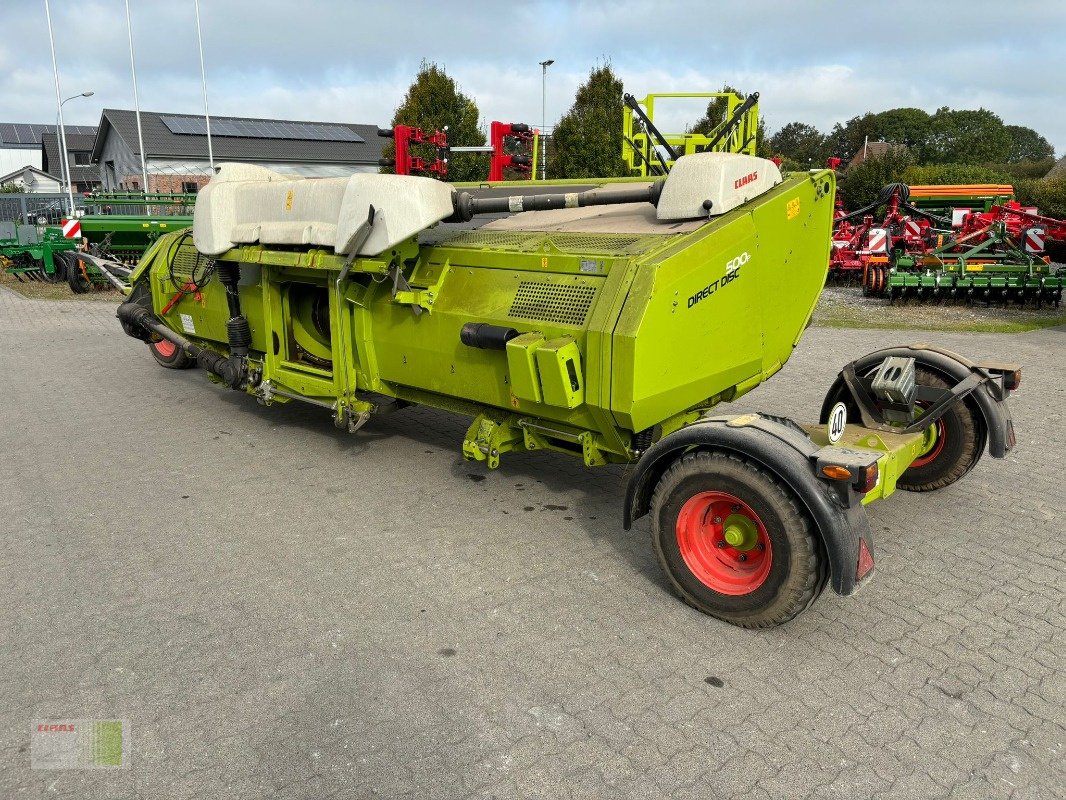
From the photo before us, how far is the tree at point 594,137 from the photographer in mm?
23500

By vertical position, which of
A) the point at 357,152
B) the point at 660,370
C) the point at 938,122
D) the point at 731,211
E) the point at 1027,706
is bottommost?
the point at 1027,706

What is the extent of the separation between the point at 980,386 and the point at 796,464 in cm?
202

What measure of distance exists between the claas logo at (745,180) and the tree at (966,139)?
62067 millimetres

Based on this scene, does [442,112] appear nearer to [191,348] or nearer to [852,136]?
[191,348]

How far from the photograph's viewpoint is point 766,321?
4430 millimetres

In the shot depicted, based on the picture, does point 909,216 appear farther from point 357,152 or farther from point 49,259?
point 357,152

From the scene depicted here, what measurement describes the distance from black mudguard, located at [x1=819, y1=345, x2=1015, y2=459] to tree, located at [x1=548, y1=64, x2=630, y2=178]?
19127 mm

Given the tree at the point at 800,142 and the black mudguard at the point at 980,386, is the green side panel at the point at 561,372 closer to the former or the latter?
the black mudguard at the point at 980,386

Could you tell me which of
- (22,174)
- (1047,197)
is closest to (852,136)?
(1047,197)

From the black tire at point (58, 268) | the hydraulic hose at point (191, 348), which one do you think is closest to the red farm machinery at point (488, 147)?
the hydraulic hose at point (191, 348)

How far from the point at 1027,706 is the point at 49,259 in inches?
760

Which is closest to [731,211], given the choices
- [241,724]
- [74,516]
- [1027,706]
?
[1027,706]

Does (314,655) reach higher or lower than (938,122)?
lower

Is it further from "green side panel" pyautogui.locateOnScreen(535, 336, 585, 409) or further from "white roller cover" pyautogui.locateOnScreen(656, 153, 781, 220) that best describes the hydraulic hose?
"white roller cover" pyautogui.locateOnScreen(656, 153, 781, 220)
